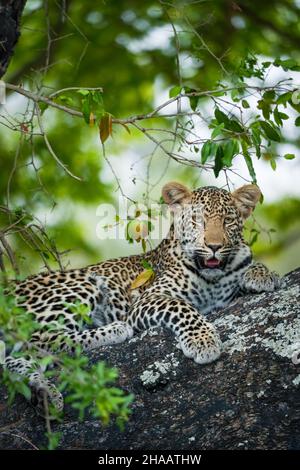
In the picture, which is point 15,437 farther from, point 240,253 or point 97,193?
point 97,193

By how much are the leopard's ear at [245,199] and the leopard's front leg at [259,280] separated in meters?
0.68

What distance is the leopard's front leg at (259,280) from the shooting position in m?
9.58

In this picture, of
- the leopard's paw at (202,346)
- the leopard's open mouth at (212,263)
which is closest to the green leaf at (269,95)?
the leopard's open mouth at (212,263)

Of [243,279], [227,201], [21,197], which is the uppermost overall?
[21,197]

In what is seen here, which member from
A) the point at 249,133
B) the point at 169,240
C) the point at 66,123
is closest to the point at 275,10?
the point at 66,123

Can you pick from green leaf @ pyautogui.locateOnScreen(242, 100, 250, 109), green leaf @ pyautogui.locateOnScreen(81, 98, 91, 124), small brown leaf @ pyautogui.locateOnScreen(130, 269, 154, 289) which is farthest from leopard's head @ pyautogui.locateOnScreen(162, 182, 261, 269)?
green leaf @ pyautogui.locateOnScreen(81, 98, 91, 124)

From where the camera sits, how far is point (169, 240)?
445 inches

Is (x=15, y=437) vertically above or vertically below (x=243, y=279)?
below

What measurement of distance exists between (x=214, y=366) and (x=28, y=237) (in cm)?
281

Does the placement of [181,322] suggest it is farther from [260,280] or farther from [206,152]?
[206,152]

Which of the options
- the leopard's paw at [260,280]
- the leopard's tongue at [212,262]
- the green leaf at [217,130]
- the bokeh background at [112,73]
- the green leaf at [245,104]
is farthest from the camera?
the bokeh background at [112,73]

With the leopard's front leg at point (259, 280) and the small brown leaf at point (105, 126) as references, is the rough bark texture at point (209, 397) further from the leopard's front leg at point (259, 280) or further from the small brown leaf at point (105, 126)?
the small brown leaf at point (105, 126)

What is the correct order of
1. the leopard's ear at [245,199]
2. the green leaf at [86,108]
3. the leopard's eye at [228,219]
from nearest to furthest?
1. the green leaf at [86,108]
2. the leopard's eye at [228,219]
3. the leopard's ear at [245,199]

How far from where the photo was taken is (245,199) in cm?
1078
